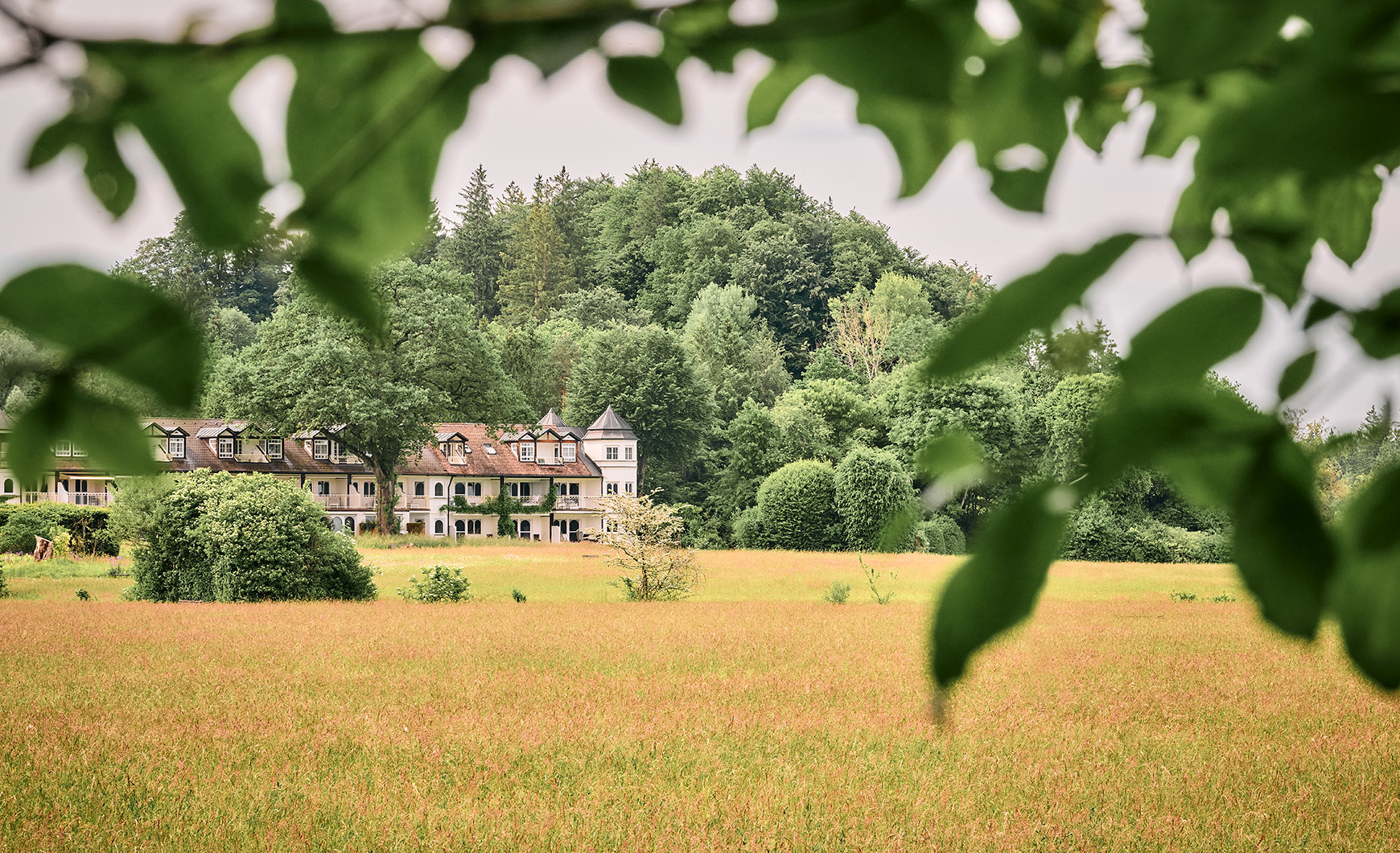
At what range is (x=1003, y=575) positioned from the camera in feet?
1.07

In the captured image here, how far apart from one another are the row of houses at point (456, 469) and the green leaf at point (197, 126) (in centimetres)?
3370

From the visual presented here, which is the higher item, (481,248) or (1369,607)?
(481,248)

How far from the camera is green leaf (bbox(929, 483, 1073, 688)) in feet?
1.05

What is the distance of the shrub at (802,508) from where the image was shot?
33906 mm

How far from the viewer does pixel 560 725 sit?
7977mm

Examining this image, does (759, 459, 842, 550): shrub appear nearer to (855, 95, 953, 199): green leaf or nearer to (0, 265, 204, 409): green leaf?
(855, 95, 953, 199): green leaf

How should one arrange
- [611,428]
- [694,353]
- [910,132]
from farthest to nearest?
[694,353]
[611,428]
[910,132]

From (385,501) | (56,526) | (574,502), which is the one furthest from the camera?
(574,502)

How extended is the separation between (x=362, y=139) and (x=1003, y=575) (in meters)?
0.30

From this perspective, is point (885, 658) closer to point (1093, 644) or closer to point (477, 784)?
point (1093, 644)

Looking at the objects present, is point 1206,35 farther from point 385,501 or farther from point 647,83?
point 385,501

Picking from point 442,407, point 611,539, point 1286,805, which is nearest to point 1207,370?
point 1286,805

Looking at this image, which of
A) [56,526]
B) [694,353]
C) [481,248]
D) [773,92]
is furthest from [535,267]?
[773,92]

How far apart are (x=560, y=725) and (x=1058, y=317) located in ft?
26.8
